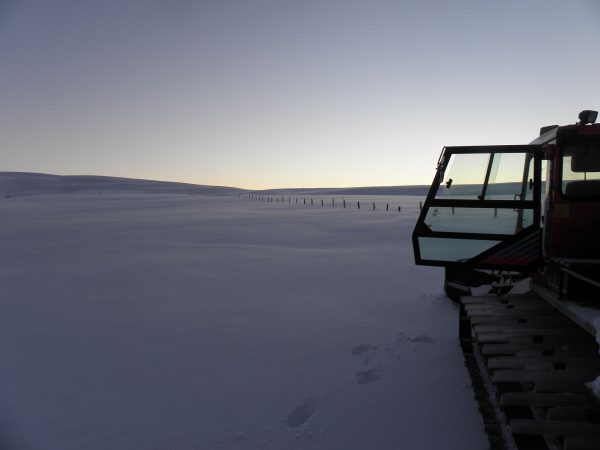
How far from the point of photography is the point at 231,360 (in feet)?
14.9

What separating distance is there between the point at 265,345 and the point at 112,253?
29.1 ft

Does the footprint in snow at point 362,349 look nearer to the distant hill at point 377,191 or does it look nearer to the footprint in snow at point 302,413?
the footprint in snow at point 302,413

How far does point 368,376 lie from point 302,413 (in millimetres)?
1004

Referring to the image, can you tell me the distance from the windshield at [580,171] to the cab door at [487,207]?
31cm

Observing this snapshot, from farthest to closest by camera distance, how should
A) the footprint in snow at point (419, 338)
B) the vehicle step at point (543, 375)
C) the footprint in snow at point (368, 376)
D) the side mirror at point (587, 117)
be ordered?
the footprint in snow at point (419, 338) < the footprint in snow at point (368, 376) < the side mirror at point (587, 117) < the vehicle step at point (543, 375)

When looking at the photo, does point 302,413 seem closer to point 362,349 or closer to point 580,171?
point 362,349

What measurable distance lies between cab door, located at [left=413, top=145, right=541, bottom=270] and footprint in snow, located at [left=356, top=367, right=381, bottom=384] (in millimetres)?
1710

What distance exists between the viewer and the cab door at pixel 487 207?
170 inches

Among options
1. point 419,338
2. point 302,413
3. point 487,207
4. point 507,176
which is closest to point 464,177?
point 487,207

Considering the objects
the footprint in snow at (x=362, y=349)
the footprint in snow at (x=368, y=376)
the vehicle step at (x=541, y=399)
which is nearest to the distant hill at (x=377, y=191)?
the footprint in snow at (x=362, y=349)

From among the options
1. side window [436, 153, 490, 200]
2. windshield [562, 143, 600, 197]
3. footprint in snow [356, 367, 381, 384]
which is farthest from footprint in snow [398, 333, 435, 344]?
windshield [562, 143, 600, 197]

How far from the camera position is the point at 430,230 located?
15.4 ft

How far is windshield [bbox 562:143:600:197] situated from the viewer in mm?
3902

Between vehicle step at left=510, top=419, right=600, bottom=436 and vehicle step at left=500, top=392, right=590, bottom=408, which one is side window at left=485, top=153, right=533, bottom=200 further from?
vehicle step at left=510, top=419, right=600, bottom=436
